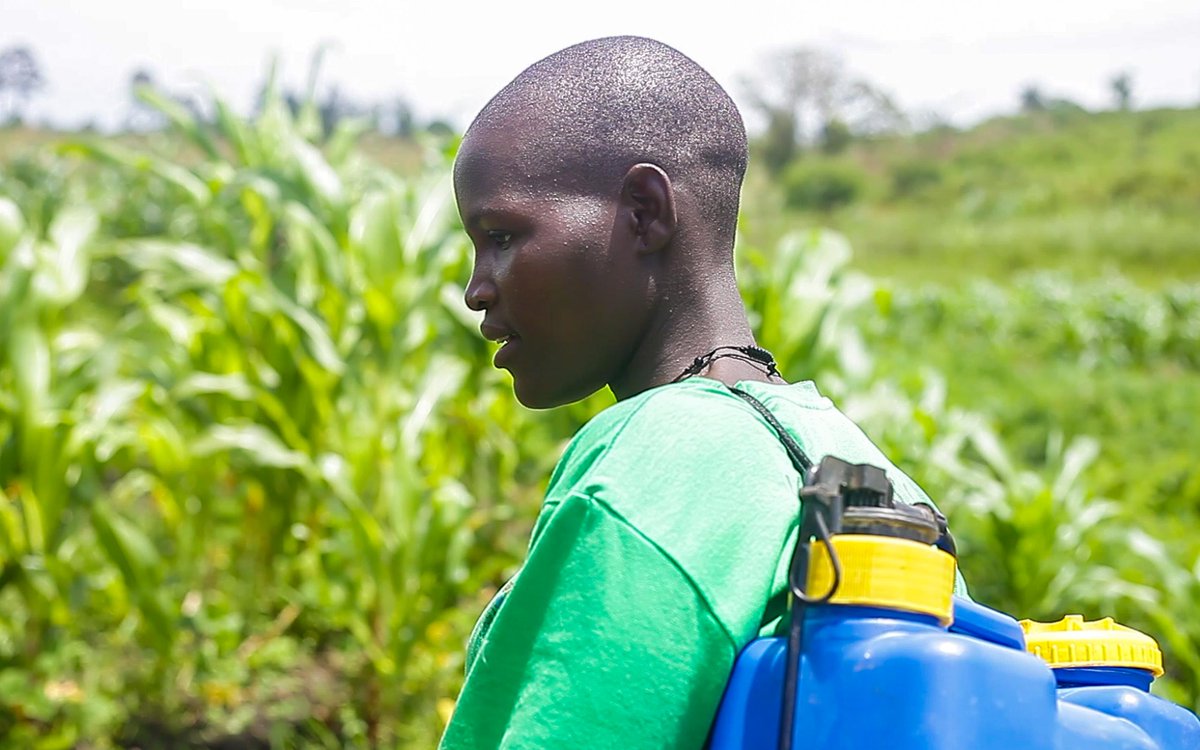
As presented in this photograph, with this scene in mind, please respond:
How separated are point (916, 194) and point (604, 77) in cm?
4150

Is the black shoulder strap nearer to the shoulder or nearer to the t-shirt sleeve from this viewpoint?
the shoulder

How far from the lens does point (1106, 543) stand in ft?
16.2

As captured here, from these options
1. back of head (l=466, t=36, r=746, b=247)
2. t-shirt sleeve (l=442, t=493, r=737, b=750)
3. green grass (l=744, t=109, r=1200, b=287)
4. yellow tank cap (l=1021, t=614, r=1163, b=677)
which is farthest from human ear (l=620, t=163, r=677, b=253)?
green grass (l=744, t=109, r=1200, b=287)

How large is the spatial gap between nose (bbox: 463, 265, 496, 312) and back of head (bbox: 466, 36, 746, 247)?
0.09 m

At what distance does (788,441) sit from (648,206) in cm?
22

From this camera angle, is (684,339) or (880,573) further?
(684,339)

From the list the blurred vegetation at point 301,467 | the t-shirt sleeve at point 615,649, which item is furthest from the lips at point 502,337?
the blurred vegetation at point 301,467

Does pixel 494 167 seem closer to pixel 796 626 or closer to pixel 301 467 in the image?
pixel 796 626

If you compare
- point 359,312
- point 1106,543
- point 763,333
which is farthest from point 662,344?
point 1106,543

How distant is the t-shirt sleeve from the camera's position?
29.9 inches

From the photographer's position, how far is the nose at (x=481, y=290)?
973 mm

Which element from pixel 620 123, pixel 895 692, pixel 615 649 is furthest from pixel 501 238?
pixel 895 692

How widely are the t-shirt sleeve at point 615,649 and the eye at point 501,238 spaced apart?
252mm

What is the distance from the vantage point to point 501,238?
0.97m
